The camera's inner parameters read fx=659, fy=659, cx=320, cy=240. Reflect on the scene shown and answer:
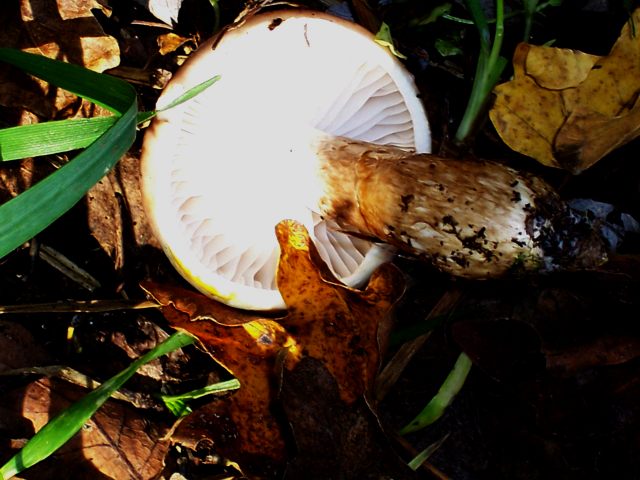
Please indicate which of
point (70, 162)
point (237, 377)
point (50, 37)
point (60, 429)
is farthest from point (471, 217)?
point (50, 37)

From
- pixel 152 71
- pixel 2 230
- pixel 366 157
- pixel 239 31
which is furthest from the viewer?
pixel 152 71

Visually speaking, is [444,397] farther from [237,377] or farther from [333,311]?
[237,377]

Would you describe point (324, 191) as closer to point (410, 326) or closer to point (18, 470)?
Result: point (410, 326)

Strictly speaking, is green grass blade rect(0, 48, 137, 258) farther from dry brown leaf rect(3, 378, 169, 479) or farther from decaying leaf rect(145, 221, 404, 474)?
dry brown leaf rect(3, 378, 169, 479)

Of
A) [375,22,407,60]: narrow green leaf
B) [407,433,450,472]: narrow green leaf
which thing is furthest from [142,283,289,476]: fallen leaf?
[375,22,407,60]: narrow green leaf

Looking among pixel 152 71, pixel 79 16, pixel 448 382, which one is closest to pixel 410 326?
pixel 448 382

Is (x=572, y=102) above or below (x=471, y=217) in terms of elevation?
above

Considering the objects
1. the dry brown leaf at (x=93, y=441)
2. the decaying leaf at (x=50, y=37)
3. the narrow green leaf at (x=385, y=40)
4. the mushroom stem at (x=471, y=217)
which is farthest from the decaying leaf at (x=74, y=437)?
the narrow green leaf at (x=385, y=40)
